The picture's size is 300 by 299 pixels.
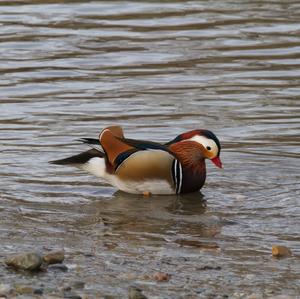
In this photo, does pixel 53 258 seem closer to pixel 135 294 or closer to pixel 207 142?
pixel 135 294

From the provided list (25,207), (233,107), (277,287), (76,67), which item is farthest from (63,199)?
(76,67)

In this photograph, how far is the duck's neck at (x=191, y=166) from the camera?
1077cm

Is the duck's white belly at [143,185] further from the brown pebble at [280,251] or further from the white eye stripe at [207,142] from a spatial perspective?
the brown pebble at [280,251]

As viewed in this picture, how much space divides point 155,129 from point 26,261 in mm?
5598

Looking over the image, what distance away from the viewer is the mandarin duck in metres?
10.6

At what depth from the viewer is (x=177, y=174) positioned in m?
10.8

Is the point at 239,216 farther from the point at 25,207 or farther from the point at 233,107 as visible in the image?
the point at 233,107

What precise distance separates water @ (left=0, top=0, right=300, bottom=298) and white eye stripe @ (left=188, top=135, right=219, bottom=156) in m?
0.36

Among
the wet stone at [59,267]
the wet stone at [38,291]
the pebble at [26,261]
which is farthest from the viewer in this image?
the wet stone at [59,267]

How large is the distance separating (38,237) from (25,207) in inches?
47.3

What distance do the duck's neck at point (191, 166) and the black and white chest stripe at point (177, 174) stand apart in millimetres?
27

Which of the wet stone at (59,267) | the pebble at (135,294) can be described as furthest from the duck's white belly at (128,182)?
the pebble at (135,294)

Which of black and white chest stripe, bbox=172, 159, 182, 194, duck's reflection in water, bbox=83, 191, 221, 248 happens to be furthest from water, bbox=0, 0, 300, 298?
black and white chest stripe, bbox=172, 159, 182, 194

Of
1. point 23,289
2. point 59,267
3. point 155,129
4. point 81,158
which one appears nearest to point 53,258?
point 59,267
